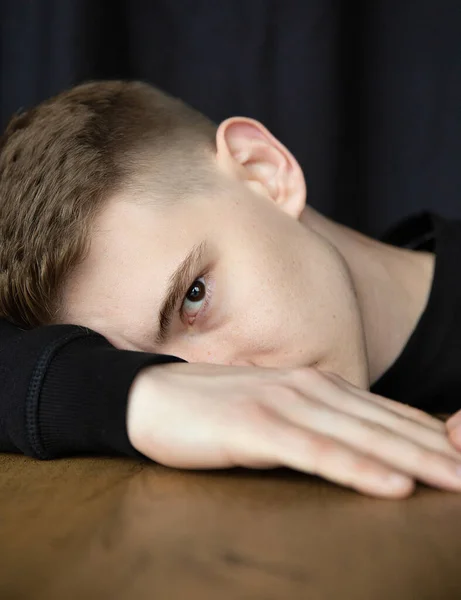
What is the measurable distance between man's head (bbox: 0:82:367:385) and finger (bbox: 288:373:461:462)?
0.18 meters

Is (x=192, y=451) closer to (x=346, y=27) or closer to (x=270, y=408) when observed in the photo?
(x=270, y=408)

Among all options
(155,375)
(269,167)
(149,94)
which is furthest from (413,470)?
(149,94)

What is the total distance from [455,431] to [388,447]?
78mm

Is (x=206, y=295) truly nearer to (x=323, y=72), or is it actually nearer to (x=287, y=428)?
(x=287, y=428)

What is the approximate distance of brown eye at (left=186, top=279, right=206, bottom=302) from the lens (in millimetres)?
796

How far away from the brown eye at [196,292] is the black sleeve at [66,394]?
0.44 ft

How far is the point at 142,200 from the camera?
83 centimetres

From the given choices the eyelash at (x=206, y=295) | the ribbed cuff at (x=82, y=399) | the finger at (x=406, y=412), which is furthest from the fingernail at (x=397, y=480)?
the eyelash at (x=206, y=295)

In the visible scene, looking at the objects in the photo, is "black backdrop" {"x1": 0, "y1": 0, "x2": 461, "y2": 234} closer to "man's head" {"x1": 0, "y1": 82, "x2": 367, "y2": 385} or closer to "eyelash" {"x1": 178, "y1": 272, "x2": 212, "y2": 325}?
"man's head" {"x1": 0, "y1": 82, "x2": 367, "y2": 385}

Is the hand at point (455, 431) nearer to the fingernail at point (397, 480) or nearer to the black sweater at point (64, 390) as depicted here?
the fingernail at point (397, 480)

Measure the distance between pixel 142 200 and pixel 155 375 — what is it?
289 millimetres

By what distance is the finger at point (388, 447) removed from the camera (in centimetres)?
51

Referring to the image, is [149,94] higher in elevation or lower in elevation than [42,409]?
higher

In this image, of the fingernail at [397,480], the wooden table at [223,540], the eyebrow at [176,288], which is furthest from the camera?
the eyebrow at [176,288]
